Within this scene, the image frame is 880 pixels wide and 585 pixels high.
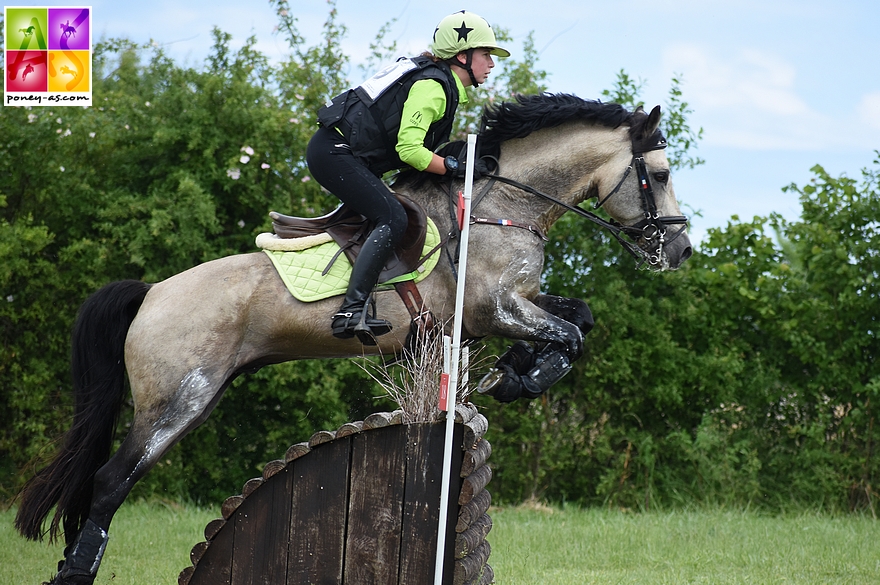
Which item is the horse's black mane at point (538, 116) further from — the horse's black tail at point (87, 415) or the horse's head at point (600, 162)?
the horse's black tail at point (87, 415)

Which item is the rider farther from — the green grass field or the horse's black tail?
the green grass field

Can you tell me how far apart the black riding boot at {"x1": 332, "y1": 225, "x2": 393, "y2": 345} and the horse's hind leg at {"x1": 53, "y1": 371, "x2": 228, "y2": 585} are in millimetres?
609

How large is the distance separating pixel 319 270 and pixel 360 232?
0.81 feet

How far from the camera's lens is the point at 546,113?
398 cm

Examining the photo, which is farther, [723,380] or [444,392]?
[723,380]

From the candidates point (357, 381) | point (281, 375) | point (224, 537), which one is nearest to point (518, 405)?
point (357, 381)

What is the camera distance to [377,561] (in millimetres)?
3150

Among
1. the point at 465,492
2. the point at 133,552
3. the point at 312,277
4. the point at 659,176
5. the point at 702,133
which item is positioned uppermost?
the point at 702,133

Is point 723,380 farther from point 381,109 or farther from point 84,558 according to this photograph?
point 84,558

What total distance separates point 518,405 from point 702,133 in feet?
9.05

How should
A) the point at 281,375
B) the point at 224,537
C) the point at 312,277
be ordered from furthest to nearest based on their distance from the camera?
1. the point at 281,375
2. the point at 312,277
3. the point at 224,537

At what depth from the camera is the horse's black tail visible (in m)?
3.77

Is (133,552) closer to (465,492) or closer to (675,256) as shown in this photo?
(465,492)

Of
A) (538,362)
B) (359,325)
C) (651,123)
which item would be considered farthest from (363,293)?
(651,123)
